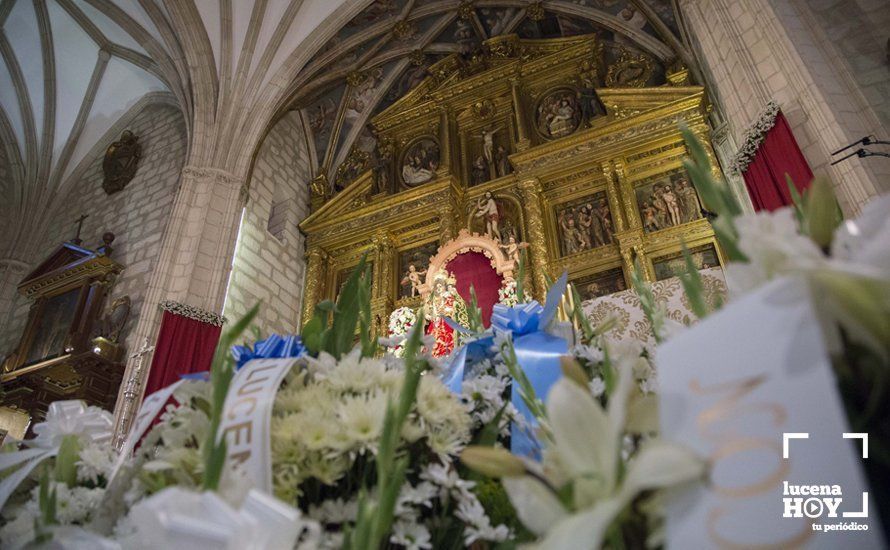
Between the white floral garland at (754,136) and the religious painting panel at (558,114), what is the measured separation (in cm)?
408

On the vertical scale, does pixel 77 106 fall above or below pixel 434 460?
above

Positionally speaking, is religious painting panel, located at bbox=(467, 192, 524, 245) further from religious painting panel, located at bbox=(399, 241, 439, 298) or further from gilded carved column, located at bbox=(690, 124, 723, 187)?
gilded carved column, located at bbox=(690, 124, 723, 187)

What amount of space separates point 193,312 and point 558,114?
6120mm

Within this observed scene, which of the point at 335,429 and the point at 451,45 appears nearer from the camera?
the point at 335,429

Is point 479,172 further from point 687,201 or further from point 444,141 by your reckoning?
point 687,201

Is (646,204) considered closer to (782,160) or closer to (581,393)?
(782,160)

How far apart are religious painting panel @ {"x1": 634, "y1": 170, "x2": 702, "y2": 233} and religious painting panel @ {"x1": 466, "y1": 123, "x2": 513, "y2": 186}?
2145 millimetres

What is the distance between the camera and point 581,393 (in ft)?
1.50

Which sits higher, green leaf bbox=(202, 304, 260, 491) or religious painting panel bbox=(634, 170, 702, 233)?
religious painting panel bbox=(634, 170, 702, 233)

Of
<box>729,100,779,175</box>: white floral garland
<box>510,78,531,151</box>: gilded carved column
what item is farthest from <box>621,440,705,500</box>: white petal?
<box>510,78,531,151</box>: gilded carved column

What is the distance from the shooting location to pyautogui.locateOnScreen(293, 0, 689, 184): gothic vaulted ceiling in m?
8.78

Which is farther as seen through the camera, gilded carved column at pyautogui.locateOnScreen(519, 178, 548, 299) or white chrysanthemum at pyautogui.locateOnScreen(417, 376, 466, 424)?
gilded carved column at pyautogui.locateOnScreen(519, 178, 548, 299)

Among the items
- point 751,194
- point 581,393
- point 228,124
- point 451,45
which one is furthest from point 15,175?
point 581,393

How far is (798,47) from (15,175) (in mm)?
12639
